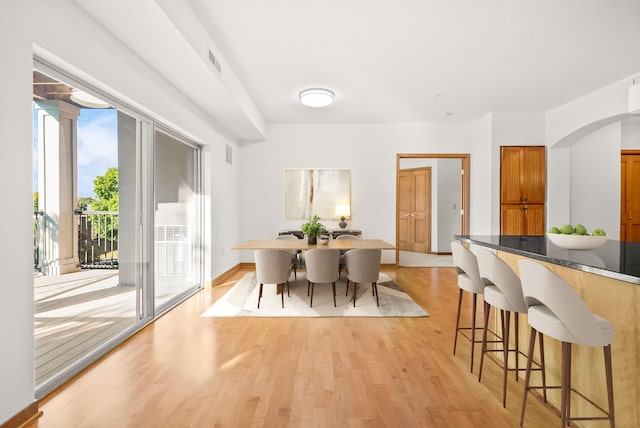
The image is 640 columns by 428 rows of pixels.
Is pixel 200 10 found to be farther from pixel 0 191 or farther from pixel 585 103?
pixel 585 103

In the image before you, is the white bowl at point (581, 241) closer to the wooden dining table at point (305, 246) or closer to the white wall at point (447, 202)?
→ the wooden dining table at point (305, 246)

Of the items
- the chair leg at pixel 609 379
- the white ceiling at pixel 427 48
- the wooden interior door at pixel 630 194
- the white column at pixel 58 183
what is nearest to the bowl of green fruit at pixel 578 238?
the chair leg at pixel 609 379

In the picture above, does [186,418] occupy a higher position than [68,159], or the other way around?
[68,159]

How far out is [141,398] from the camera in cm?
204

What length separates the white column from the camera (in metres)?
2.11

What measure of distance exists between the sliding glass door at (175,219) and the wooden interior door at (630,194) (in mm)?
7768

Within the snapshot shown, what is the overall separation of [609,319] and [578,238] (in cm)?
59

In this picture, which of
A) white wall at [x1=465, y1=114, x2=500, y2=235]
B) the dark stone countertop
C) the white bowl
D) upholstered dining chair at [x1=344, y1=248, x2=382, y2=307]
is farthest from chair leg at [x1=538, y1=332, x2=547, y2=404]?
Result: white wall at [x1=465, y1=114, x2=500, y2=235]

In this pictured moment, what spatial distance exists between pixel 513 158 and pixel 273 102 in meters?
4.35

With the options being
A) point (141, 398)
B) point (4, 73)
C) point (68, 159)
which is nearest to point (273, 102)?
point (68, 159)

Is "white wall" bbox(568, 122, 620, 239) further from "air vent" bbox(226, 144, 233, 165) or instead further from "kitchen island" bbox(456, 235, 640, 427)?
"air vent" bbox(226, 144, 233, 165)

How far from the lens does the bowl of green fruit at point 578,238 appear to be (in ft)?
6.68

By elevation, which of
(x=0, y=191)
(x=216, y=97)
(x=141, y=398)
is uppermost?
(x=216, y=97)

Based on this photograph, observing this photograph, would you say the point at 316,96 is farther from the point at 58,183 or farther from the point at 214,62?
the point at 58,183
